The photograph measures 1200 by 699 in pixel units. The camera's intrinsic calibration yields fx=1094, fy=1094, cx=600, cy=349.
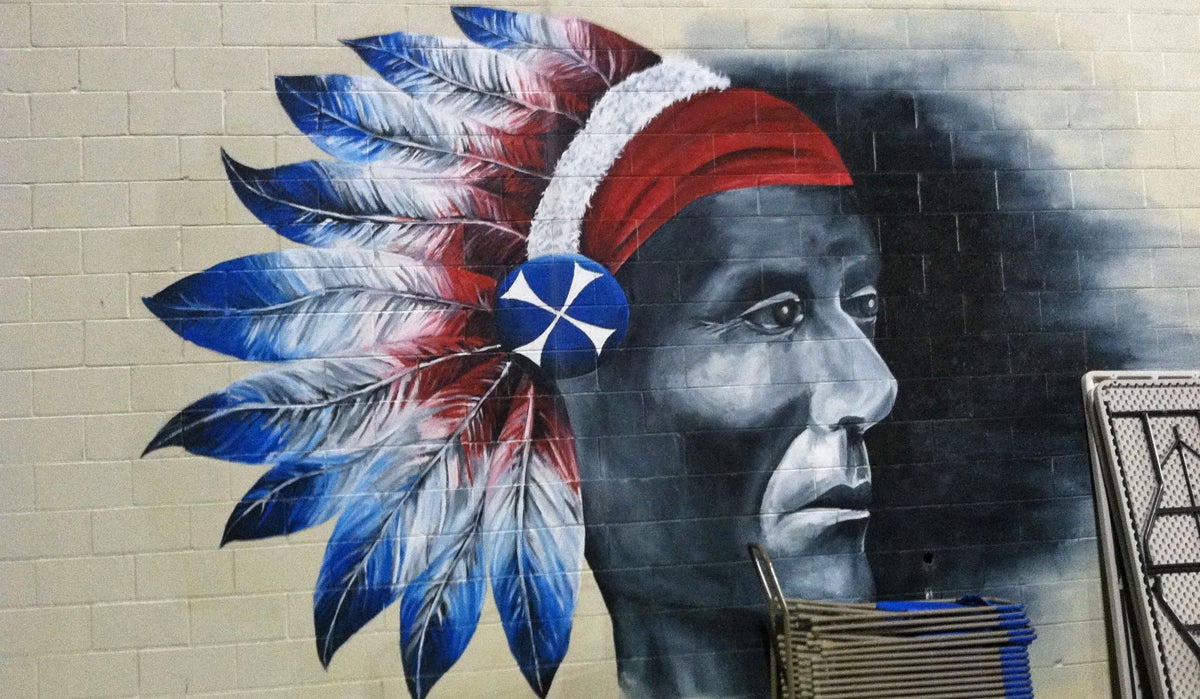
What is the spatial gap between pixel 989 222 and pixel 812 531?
1437mm

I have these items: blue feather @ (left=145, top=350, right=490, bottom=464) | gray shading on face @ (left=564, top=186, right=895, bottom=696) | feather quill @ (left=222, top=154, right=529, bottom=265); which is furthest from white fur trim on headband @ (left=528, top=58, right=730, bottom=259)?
blue feather @ (left=145, top=350, right=490, bottom=464)

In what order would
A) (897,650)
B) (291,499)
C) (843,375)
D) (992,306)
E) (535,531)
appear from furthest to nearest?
(992,306) → (843,375) → (535,531) → (291,499) → (897,650)

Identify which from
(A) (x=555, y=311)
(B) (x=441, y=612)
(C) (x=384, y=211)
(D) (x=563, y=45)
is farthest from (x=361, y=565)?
(D) (x=563, y=45)

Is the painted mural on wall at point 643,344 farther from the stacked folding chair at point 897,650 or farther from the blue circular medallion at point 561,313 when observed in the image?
the stacked folding chair at point 897,650

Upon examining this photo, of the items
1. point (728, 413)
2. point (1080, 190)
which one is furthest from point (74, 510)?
point (1080, 190)

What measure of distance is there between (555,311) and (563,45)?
40.4 inches

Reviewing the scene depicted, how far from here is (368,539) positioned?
3.99 metres

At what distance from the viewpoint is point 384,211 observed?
4.08 metres

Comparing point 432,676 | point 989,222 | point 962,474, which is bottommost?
point 432,676

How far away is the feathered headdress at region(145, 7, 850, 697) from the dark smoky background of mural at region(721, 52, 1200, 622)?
2.21 ft

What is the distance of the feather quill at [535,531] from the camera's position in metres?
4.03

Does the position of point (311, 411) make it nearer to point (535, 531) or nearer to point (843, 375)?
point (535, 531)

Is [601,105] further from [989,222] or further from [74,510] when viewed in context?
[74,510]

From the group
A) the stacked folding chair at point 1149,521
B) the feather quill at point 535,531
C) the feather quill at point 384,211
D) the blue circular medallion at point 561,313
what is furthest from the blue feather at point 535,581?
the stacked folding chair at point 1149,521
